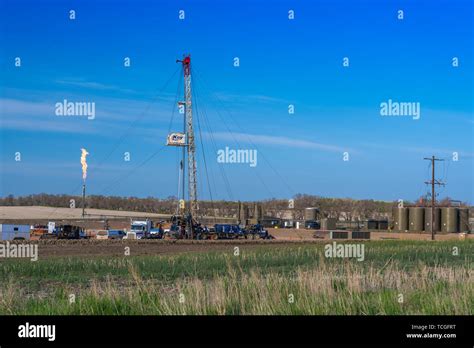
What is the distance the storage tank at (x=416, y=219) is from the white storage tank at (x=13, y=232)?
6582 centimetres

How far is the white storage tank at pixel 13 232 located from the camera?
6812cm

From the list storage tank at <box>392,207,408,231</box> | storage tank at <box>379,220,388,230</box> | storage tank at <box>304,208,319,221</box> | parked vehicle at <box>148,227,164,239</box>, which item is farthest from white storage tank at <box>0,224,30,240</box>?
storage tank at <box>304,208,319,221</box>

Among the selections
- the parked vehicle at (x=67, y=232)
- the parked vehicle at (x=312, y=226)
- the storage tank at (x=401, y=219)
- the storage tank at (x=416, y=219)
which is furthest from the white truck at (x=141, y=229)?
the storage tank at (x=416, y=219)

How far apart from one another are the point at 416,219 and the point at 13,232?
67688 millimetres

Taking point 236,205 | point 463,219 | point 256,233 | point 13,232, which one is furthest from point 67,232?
point 236,205

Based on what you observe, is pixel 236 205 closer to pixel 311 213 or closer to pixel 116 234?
pixel 311 213

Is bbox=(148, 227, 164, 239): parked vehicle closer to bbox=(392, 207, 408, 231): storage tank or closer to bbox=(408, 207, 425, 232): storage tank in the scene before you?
bbox=(392, 207, 408, 231): storage tank

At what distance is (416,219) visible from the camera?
110m

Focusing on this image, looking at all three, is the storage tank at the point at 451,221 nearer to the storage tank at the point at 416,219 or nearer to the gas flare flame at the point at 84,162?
the storage tank at the point at 416,219

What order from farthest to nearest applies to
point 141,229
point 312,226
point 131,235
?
1. point 312,226
2. point 141,229
3. point 131,235

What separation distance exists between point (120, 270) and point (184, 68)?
230 ft

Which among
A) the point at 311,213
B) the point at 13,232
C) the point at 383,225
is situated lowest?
the point at 383,225
